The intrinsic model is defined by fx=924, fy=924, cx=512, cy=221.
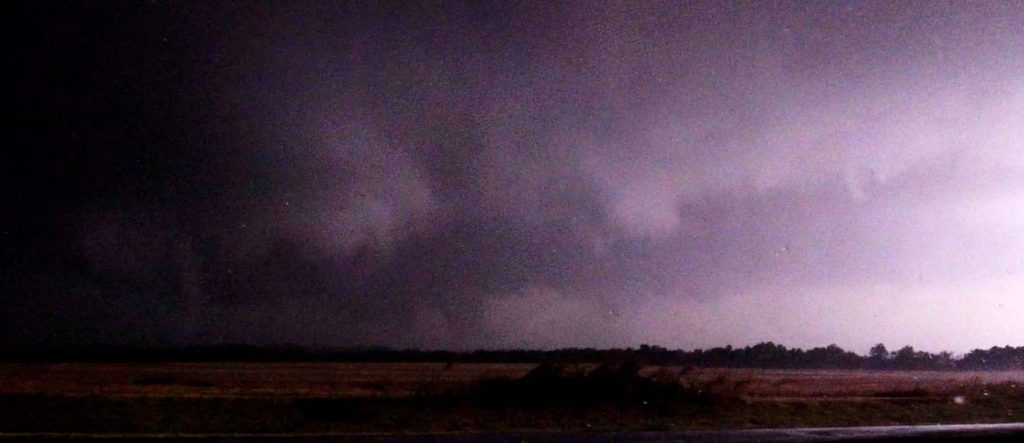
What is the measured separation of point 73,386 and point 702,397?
1213 inches

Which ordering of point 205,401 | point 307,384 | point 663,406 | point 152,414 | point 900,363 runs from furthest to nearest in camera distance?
point 900,363 < point 307,384 < point 663,406 < point 205,401 < point 152,414

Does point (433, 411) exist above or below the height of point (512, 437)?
above

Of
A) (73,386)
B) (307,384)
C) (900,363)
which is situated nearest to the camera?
(73,386)

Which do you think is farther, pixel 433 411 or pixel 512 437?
pixel 433 411

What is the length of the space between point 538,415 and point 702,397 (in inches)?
357

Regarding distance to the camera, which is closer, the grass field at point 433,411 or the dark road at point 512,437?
the dark road at point 512,437

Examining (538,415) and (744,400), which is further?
(744,400)

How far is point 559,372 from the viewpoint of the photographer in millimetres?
41438

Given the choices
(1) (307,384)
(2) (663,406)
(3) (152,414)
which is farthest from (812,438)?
(1) (307,384)

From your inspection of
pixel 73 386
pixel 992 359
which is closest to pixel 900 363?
pixel 992 359

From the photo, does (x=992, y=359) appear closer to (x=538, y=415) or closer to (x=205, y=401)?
(x=538, y=415)

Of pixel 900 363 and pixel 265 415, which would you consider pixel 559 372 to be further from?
pixel 900 363

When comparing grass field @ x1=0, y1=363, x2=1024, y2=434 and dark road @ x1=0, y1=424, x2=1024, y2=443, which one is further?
grass field @ x1=0, y1=363, x2=1024, y2=434

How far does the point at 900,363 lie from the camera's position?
143750mm
